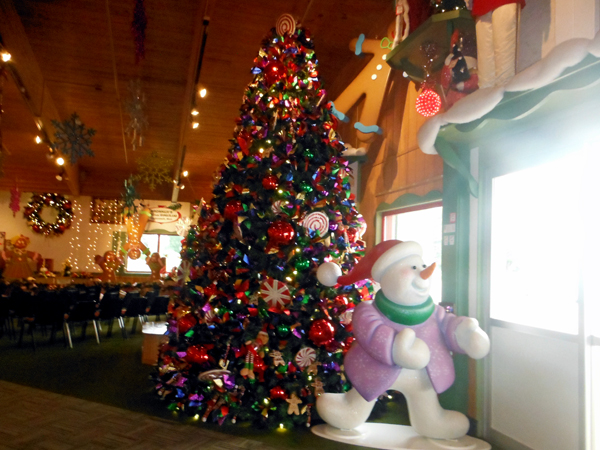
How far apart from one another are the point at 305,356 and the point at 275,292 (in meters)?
0.51

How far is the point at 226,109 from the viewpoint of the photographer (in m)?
8.32

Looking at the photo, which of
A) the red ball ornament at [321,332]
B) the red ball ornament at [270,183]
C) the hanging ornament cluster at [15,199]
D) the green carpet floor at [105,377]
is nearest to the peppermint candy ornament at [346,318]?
the red ball ornament at [321,332]

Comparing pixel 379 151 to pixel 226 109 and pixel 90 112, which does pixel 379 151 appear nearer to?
pixel 226 109

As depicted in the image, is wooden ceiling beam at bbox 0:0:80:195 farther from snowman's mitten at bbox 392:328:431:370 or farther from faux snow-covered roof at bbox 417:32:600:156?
snowman's mitten at bbox 392:328:431:370

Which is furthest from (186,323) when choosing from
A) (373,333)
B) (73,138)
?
(73,138)

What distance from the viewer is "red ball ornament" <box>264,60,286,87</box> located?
145 inches

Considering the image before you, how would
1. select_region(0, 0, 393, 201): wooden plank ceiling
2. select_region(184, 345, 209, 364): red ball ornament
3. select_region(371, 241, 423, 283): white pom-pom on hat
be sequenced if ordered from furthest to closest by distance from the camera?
select_region(0, 0, 393, 201): wooden plank ceiling
select_region(184, 345, 209, 364): red ball ornament
select_region(371, 241, 423, 283): white pom-pom on hat

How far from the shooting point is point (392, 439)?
9.93 ft

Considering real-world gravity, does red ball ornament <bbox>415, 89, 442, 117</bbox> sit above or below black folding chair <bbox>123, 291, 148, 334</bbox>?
above

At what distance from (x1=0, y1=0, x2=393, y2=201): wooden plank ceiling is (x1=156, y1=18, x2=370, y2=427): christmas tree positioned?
3.42ft

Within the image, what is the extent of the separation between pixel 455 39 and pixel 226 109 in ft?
18.7

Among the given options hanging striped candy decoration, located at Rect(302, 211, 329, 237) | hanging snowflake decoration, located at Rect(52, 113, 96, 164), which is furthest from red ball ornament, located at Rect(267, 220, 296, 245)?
hanging snowflake decoration, located at Rect(52, 113, 96, 164)

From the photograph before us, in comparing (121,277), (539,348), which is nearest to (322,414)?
(539,348)

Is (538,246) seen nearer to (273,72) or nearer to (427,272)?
(427,272)
